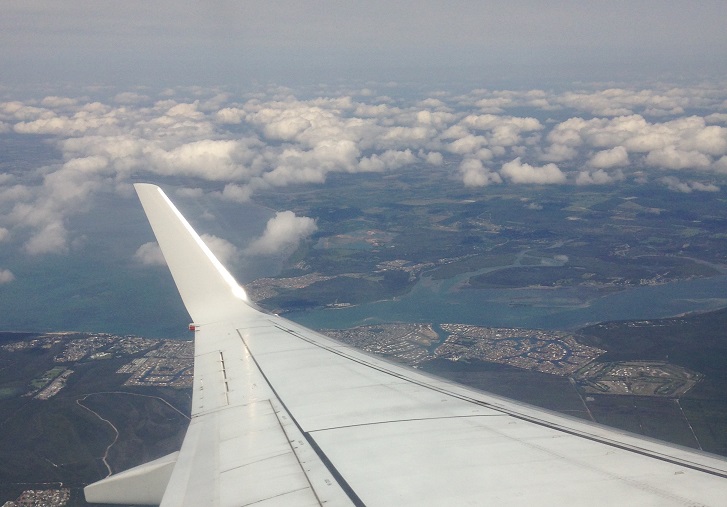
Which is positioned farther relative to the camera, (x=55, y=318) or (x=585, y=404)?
(x=55, y=318)

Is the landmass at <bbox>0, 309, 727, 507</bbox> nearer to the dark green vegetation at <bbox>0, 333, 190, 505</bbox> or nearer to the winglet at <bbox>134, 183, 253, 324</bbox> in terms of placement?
the dark green vegetation at <bbox>0, 333, 190, 505</bbox>

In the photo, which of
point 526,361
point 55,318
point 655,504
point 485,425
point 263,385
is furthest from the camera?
point 55,318

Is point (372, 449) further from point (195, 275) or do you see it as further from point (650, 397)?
point (650, 397)

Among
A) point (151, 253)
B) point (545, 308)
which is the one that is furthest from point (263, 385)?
point (151, 253)

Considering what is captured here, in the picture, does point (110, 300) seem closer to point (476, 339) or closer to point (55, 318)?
point (55, 318)

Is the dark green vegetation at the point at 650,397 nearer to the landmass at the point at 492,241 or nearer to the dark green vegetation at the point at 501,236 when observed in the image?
the landmass at the point at 492,241

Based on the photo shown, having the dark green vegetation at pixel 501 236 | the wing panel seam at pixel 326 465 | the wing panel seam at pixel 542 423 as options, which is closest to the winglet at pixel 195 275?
the wing panel seam at pixel 542 423

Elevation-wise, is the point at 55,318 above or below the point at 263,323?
below

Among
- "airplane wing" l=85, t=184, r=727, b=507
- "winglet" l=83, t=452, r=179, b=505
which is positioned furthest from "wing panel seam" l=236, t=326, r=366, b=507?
"winglet" l=83, t=452, r=179, b=505
